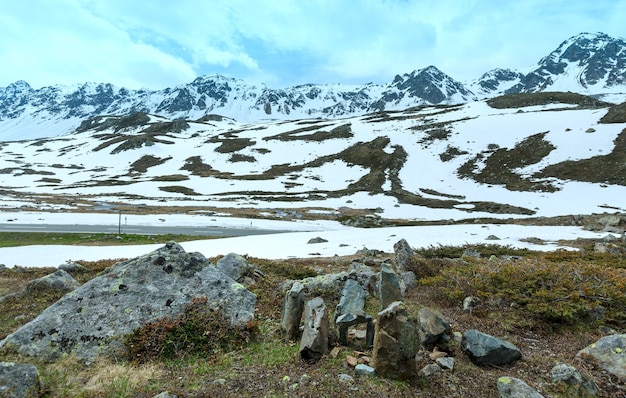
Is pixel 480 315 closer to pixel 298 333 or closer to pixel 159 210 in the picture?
pixel 298 333

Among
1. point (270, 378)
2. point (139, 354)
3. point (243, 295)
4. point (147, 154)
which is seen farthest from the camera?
point (147, 154)

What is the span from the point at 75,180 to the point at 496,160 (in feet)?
419

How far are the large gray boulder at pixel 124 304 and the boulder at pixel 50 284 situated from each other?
467cm

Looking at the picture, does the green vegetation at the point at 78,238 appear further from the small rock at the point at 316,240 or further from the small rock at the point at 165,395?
the small rock at the point at 165,395

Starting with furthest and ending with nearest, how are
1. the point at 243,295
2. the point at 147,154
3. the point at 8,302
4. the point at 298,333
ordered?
the point at 147,154 < the point at 8,302 < the point at 243,295 < the point at 298,333

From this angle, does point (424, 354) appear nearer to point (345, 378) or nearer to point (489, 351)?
point (489, 351)

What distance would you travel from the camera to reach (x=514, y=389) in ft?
16.0

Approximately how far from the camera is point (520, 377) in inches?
219

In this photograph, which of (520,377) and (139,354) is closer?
(520,377)

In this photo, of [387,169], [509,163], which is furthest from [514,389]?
[387,169]

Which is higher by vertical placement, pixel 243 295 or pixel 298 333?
pixel 243 295

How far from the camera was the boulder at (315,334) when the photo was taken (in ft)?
19.2

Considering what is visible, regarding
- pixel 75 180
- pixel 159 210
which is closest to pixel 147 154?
pixel 75 180

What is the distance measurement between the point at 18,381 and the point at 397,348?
5.74 metres
